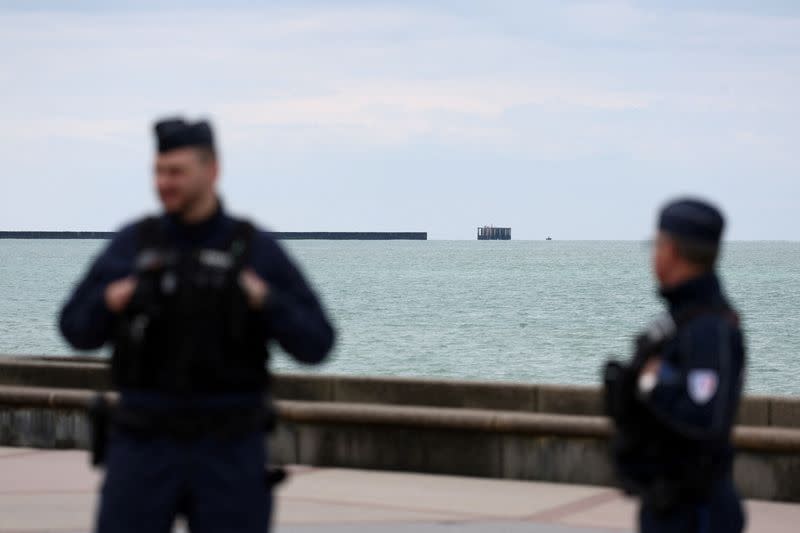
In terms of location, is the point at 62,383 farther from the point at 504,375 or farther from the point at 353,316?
the point at 353,316

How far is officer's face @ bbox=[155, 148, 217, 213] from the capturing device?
416 cm

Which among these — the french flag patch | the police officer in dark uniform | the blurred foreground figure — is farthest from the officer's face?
the french flag patch

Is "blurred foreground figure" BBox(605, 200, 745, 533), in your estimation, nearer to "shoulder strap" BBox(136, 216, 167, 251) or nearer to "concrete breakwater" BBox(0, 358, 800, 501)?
"shoulder strap" BBox(136, 216, 167, 251)

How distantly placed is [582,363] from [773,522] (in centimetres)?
4125

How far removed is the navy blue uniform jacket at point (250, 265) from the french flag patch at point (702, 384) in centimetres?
92

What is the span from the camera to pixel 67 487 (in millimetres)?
9547

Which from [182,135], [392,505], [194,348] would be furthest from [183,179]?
[392,505]

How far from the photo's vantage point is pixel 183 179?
416cm

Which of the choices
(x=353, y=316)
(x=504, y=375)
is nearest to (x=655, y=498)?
(x=504, y=375)

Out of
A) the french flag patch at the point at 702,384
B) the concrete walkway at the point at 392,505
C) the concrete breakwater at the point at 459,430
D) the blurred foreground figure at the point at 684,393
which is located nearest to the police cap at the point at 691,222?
the blurred foreground figure at the point at 684,393

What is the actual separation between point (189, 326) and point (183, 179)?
38 centimetres

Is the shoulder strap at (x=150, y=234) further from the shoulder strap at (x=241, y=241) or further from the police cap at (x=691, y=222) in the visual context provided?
the police cap at (x=691, y=222)

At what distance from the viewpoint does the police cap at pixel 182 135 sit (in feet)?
13.7

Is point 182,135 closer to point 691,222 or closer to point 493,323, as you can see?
point 691,222
